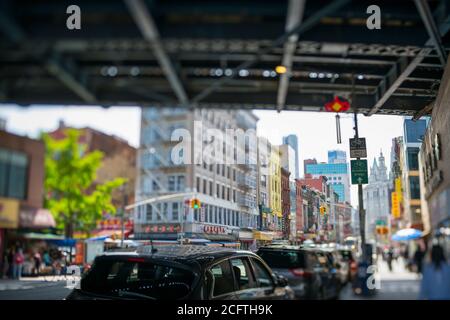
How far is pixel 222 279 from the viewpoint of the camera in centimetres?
431

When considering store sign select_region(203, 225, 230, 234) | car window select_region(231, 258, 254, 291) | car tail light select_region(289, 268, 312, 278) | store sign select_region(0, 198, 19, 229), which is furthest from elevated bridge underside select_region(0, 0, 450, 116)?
car tail light select_region(289, 268, 312, 278)

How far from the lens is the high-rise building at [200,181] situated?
484cm

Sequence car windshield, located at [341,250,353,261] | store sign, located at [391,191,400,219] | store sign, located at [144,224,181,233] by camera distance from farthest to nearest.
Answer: store sign, located at [144,224,181,233]
car windshield, located at [341,250,353,261]
store sign, located at [391,191,400,219]

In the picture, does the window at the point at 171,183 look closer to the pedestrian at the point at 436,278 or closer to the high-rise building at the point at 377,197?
the high-rise building at the point at 377,197

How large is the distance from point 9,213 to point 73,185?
2.40 ft

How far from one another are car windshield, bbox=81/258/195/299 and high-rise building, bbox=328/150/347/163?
1930mm

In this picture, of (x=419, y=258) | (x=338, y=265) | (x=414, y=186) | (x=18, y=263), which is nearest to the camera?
(x=419, y=258)

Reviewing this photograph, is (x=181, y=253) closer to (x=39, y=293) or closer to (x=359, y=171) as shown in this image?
(x=39, y=293)

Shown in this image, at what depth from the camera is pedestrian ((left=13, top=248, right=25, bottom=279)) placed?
4.52 metres

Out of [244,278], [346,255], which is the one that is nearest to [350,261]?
[346,255]

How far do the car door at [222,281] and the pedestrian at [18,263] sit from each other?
6.36 feet

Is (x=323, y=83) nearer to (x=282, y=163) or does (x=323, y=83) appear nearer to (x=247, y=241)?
(x=282, y=163)

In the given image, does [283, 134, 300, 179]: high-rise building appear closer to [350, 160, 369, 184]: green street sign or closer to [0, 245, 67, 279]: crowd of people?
[350, 160, 369, 184]: green street sign

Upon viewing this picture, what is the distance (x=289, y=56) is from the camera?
438 cm
